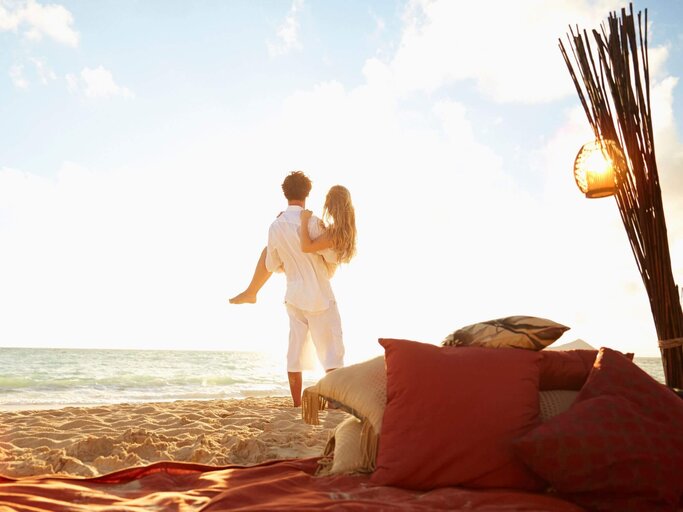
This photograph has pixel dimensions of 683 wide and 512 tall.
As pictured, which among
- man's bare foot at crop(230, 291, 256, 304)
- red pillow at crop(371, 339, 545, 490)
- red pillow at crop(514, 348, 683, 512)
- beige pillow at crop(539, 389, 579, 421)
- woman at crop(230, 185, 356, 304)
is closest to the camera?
red pillow at crop(514, 348, 683, 512)

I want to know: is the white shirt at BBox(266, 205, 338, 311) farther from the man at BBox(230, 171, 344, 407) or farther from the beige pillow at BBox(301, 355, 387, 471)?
the beige pillow at BBox(301, 355, 387, 471)

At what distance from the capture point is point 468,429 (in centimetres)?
183

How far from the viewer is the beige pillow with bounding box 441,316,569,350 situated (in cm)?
214

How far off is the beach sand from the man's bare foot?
936 mm

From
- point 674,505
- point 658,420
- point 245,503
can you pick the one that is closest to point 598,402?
point 658,420

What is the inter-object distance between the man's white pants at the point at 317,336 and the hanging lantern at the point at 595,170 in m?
2.12

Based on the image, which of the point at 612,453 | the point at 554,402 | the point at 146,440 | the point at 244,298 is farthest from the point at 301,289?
the point at 612,453

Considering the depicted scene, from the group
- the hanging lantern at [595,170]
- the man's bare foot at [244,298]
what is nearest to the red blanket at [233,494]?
the hanging lantern at [595,170]

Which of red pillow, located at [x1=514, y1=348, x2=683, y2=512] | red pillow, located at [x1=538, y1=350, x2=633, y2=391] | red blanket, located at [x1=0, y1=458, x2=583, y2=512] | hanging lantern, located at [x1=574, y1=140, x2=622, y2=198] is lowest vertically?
red blanket, located at [x1=0, y1=458, x2=583, y2=512]

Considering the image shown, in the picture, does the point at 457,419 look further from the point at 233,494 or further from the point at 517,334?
the point at 233,494

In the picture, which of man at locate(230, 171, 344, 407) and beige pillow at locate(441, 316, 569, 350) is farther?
man at locate(230, 171, 344, 407)

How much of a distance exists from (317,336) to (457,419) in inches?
106

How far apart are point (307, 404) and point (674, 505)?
1.42 meters

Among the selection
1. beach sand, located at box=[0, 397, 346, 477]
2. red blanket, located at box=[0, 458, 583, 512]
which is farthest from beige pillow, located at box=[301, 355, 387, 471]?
beach sand, located at box=[0, 397, 346, 477]
